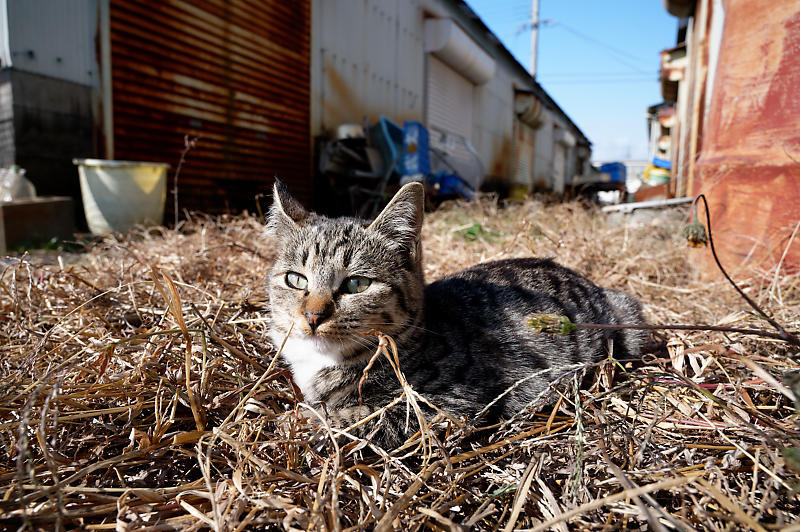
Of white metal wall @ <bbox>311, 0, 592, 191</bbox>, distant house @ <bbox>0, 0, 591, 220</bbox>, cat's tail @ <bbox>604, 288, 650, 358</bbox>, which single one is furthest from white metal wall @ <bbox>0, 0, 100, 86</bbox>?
cat's tail @ <bbox>604, 288, 650, 358</bbox>

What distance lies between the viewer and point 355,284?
5.77ft

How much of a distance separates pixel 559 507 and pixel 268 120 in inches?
311

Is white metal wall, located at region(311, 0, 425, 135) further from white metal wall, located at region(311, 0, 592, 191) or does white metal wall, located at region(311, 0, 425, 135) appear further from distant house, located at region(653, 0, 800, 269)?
distant house, located at region(653, 0, 800, 269)

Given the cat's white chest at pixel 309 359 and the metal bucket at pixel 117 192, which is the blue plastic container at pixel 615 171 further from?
the cat's white chest at pixel 309 359

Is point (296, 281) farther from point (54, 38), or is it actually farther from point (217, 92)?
point (217, 92)

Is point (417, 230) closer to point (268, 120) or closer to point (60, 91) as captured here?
point (60, 91)

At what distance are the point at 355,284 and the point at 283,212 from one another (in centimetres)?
48

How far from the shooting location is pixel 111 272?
2.71m

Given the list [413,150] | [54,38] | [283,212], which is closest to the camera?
[283,212]


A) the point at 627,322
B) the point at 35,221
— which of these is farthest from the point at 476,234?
the point at 35,221

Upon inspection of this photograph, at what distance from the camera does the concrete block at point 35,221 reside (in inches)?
169

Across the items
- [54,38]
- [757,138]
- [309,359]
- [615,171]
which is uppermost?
[615,171]

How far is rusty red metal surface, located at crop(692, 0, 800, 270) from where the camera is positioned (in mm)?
2620

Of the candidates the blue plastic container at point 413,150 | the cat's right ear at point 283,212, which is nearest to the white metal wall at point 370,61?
the blue plastic container at point 413,150
